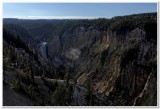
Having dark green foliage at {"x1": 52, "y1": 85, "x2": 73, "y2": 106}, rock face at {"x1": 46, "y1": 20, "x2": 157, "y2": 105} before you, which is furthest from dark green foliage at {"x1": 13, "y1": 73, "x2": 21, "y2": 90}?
rock face at {"x1": 46, "y1": 20, "x2": 157, "y2": 105}

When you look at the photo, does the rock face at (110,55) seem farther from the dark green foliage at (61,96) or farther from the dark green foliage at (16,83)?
the dark green foliage at (16,83)

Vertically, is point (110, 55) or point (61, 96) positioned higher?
point (61, 96)

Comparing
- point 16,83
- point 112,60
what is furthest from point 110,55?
point 16,83

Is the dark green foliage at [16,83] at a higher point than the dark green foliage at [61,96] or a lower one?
higher

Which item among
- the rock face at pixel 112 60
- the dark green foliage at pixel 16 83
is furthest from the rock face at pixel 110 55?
the dark green foliage at pixel 16 83

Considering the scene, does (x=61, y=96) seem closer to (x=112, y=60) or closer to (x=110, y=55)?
(x=112, y=60)

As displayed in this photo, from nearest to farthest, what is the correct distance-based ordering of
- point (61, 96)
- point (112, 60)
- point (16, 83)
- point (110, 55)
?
point (61, 96) → point (16, 83) → point (112, 60) → point (110, 55)

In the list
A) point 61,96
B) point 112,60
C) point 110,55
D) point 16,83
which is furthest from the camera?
point 110,55

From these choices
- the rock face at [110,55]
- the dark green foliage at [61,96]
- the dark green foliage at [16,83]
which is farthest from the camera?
the rock face at [110,55]

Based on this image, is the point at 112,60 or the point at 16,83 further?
the point at 112,60

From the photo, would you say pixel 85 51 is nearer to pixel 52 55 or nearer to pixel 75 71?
pixel 52 55

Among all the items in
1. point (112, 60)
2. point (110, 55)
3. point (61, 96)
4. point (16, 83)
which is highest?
point (16, 83)

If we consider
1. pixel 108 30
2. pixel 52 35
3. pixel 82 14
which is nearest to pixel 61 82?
pixel 82 14
